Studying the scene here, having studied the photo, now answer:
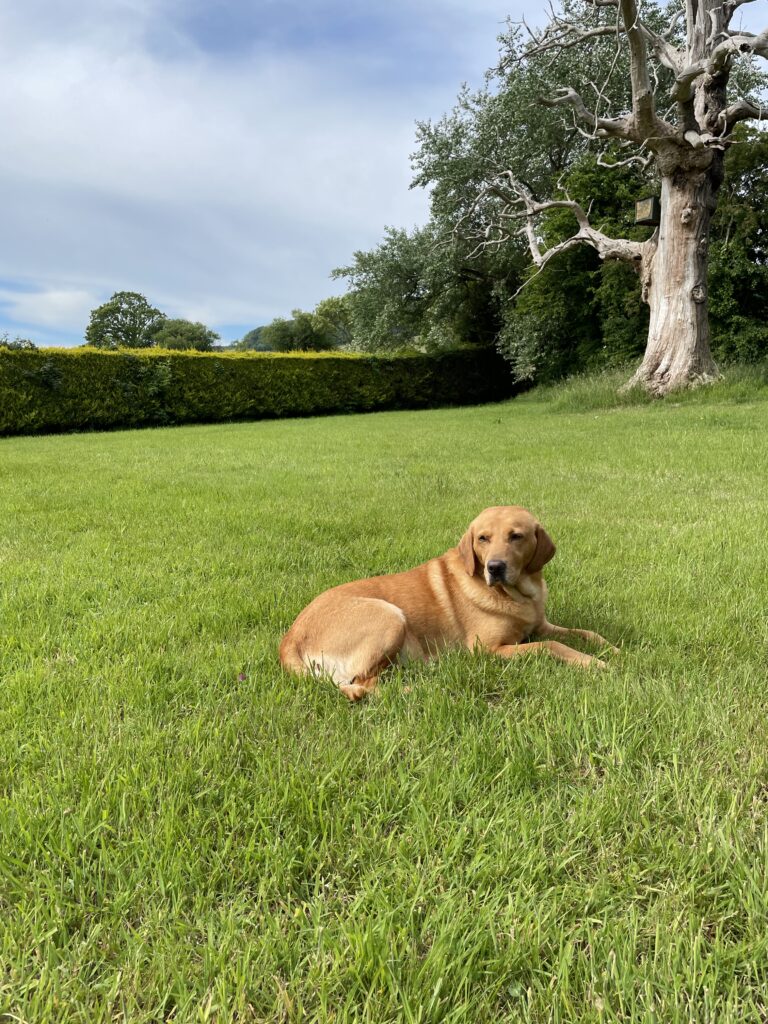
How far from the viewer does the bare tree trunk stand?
1539 cm

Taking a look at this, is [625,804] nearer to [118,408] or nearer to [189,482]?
[189,482]

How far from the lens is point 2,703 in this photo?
8.21 ft

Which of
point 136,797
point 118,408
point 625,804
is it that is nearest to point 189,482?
point 136,797

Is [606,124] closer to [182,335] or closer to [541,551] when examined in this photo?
[541,551]

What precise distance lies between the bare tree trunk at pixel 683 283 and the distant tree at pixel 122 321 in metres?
80.8

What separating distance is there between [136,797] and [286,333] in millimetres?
89217

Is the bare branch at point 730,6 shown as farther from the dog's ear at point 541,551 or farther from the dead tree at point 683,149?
the dog's ear at point 541,551

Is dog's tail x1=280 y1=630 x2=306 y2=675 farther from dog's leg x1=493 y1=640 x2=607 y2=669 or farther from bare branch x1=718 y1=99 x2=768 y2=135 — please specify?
bare branch x1=718 y1=99 x2=768 y2=135

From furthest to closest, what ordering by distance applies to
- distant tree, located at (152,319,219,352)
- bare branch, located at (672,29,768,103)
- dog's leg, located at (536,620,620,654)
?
distant tree, located at (152,319,219,352) < bare branch, located at (672,29,768,103) < dog's leg, located at (536,620,620,654)

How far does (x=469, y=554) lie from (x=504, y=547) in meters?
0.22

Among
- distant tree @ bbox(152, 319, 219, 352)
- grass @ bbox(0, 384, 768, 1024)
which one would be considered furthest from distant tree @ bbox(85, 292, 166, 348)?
Answer: grass @ bbox(0, 384, 768, 1024)

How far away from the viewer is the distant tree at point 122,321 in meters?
84.2

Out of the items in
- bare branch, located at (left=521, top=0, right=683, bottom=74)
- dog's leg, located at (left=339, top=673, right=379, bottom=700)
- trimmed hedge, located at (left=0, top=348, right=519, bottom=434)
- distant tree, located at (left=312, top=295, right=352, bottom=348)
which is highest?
distant tree, located at (left=312, top=295, right=352, bottom=348)

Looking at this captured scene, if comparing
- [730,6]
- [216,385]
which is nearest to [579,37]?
[730,6]
